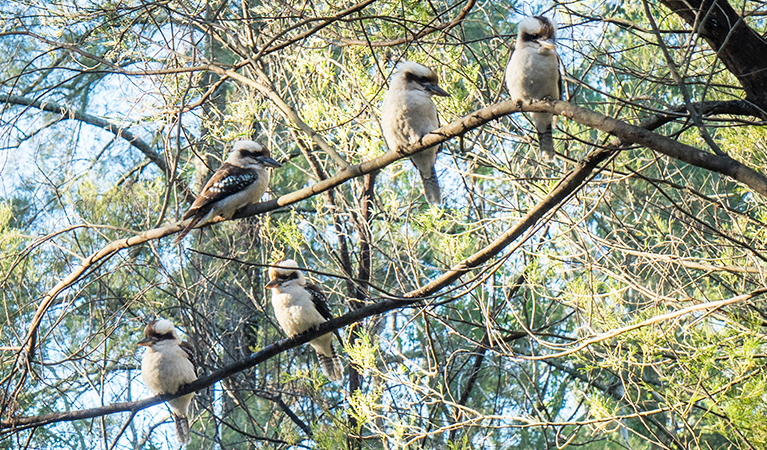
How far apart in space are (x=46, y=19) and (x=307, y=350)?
3.69 meters

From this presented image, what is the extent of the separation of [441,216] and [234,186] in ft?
3.47

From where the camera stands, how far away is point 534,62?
9.98 ft

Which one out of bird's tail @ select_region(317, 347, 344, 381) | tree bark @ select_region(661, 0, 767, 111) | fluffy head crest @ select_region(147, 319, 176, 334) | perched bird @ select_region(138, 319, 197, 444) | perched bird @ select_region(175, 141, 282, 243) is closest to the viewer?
tree bark @ select_region(661, 0, 767, 111)

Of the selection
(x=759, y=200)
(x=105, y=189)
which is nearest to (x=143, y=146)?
(x=105, y=189)

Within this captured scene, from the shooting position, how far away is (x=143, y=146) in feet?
25.5

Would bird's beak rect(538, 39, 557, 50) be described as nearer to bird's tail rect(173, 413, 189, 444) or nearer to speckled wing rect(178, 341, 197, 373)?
speckled wing rect(178, 341, 197, 373)

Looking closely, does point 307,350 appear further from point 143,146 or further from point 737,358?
point 737,358

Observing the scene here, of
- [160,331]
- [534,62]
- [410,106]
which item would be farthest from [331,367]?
[534,62]

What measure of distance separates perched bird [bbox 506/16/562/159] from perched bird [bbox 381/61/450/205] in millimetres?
374

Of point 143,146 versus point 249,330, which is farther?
point 143,146

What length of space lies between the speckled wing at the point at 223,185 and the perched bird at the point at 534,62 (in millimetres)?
1483

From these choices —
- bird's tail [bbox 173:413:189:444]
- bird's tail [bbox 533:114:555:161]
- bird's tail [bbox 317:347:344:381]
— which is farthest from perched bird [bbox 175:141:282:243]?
bird's tail [bbox 173:413:189:444]

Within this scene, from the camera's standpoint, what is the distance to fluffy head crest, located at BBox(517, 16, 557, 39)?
10.1ft

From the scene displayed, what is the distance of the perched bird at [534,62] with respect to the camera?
3.05 metres
